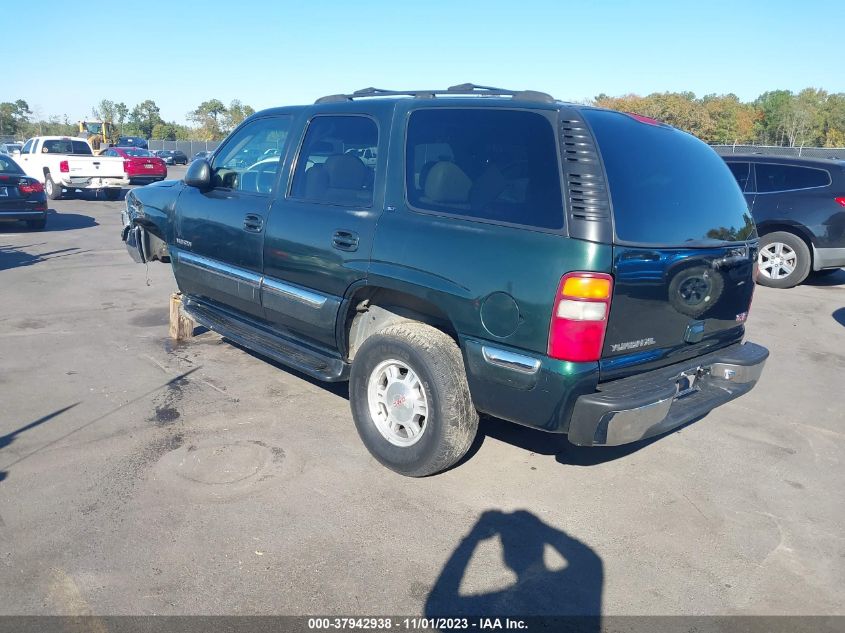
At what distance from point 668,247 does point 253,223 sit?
9.25 feet

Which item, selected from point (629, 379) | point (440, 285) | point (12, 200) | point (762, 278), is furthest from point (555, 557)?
point (12, 200)

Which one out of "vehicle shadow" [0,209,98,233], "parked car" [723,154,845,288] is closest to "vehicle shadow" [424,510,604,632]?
"parked car" [723,154,845,288]

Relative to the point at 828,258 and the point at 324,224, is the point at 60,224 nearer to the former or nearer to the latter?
the point at 324,224

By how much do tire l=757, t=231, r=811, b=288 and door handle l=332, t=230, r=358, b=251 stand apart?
7.69 m

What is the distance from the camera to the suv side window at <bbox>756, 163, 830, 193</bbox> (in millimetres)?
9648

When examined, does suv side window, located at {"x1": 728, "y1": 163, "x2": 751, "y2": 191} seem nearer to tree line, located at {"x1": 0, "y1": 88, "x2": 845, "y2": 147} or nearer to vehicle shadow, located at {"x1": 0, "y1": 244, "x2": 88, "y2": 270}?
vehicle shadow, located at {"x1": 0, "y1": 244, "x2": 88, "y2": 270}

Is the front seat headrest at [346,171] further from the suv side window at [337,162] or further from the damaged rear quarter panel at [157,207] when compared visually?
the damaged rear quarter panel at [157,207]

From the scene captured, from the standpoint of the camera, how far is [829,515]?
368 centimetres

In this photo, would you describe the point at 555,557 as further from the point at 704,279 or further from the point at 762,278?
the point at 762,278

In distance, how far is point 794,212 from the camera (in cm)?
966

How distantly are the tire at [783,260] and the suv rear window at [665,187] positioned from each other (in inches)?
257

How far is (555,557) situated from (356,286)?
1.86 meters

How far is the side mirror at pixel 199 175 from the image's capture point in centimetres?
516

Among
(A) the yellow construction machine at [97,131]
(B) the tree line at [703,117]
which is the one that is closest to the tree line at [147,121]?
(B) the tree line at [703,117]
